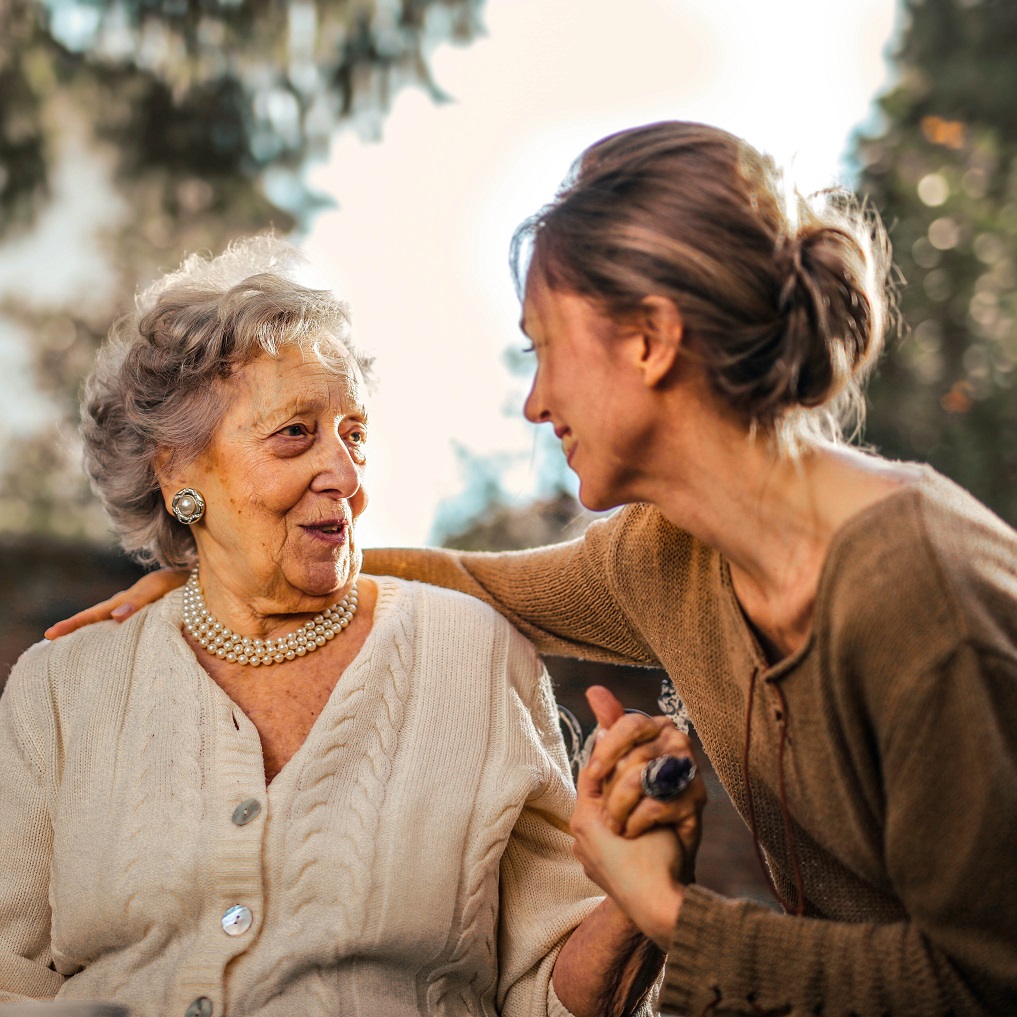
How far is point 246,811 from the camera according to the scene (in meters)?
1.75

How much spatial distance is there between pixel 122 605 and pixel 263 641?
0.29 metres

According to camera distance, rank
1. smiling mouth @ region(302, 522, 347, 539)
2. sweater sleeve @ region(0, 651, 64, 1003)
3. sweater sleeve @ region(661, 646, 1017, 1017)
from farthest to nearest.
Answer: smiling mouth @ region(302, 522, 347, 539)
sweater sleeve @ region(0, 651, 64, 1003)
sweater sleeve @ region(661, 646, 1017, 1017)

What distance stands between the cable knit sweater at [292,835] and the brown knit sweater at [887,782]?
18.1 inches

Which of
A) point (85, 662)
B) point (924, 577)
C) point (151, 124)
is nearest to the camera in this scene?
point (924, 577)

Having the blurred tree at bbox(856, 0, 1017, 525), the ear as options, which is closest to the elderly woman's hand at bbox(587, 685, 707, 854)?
the ear

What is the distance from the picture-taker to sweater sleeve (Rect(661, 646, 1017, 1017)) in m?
1.26

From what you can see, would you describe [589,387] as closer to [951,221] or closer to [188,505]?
[188,505]

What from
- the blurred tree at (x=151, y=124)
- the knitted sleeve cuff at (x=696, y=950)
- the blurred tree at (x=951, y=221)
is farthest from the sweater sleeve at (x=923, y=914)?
the blurred tree at (x=151, y=124)

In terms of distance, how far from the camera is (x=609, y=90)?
404 centimetres

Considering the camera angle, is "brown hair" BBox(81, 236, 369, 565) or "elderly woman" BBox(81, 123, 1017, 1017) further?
"brown hair" BBox(81, 236, 369, 565)

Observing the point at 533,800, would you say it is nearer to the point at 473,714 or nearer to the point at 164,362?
the point at 473,714

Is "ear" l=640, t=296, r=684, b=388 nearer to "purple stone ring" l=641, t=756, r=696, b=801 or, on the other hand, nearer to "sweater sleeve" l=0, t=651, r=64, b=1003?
"purple stone ring" l=641, t=756, r=696, b=801

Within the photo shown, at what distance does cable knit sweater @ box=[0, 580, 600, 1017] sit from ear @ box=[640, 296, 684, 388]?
71 cm

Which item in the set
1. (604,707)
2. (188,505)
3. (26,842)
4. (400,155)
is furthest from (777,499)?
(400,155)
